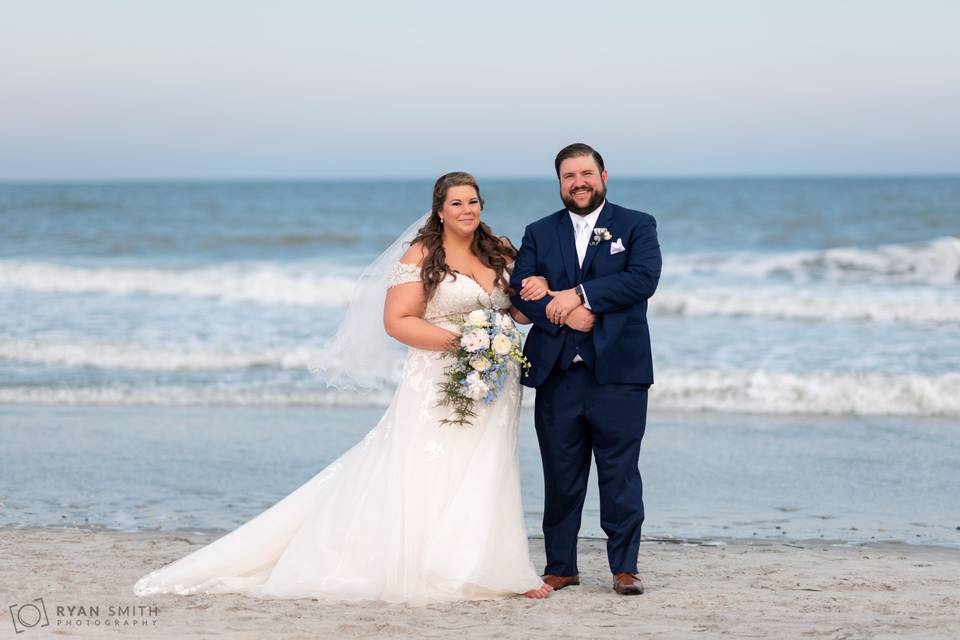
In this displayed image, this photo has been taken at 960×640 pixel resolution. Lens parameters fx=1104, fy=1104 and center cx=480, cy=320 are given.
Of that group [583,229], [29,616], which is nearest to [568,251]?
[583,229]

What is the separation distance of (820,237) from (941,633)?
2716 cm

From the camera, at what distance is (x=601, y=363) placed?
181 inches

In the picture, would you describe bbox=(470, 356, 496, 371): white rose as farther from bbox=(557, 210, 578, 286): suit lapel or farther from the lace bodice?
bbox=(557, 210, 578, 286): suit lapel

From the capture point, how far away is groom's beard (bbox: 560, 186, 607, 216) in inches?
183

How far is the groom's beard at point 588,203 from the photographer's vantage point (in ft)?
15.3

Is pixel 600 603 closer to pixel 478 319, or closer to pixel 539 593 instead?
pixel 539 593

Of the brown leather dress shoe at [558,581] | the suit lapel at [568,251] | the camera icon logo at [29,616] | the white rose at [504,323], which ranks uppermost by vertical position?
the suit lapel at [568,251]

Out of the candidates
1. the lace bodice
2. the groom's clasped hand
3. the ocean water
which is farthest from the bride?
the ocean water

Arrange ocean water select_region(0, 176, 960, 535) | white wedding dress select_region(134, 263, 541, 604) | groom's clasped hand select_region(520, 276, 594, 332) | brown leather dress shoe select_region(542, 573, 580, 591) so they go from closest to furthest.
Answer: groom's clasped hand select_region(520, 276, 594, 332)
white wedding dress select_region(134, 263, 541, 604)
brown leather dress shoe select_region(542, 573, 580, 591)
ocean water select_region(0, 176, 960, 535)

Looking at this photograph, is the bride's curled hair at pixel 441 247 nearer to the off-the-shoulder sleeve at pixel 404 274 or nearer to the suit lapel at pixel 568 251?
the off-the-shoulder sleeve at pixel 404 274

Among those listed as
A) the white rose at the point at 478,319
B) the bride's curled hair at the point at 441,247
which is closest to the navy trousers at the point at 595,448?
the white rose at the point at 478,319

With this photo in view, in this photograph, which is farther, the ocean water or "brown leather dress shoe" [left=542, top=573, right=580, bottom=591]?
the ocean water

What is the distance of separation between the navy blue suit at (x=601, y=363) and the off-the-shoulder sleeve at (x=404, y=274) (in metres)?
0.42

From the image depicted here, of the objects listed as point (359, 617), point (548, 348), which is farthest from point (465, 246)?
point (359, 617)
